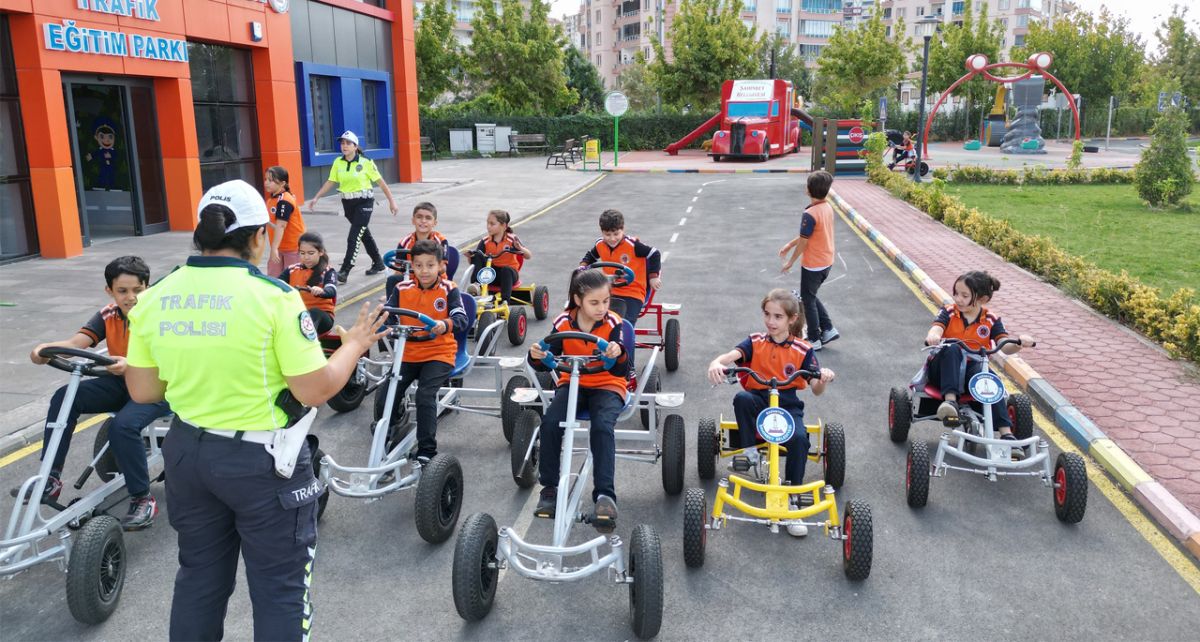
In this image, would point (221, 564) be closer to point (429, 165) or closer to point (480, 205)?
point (480, 205)

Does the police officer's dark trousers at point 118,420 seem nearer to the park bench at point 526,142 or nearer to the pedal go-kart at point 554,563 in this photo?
the pedal go-kart at point 554,563

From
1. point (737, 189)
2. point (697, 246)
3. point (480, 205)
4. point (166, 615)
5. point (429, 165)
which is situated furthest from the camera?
point (429, 165)

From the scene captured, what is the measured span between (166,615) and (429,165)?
33809 millimetres

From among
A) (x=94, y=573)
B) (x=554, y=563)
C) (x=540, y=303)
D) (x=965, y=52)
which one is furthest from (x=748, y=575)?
(x=965, y=52)

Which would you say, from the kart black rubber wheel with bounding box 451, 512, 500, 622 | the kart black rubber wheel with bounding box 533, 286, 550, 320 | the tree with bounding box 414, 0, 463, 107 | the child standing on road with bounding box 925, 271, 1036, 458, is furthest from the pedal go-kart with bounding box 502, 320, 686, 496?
the tree with bounding box 414, 0, 463, 107

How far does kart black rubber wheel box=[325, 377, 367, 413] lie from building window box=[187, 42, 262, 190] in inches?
492

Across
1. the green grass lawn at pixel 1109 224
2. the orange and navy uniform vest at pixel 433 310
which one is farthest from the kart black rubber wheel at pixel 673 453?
the green grass lawn at pixel 1109 224

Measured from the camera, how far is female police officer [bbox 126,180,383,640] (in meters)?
2.89

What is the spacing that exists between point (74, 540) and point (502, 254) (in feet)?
18.3

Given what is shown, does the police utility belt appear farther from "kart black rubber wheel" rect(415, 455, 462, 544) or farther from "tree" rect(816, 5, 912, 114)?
"tree" rect(816, 5, 912, 114)

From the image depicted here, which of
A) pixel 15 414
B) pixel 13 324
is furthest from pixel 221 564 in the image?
pixel 13 324

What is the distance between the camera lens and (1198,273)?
11.6 meters

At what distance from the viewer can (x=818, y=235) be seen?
851cm

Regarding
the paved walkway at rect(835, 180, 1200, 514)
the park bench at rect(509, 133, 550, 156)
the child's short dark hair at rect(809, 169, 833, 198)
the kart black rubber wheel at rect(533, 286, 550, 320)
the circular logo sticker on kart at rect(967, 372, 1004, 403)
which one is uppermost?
the park bench at rect(509, 133, 550, 156)
